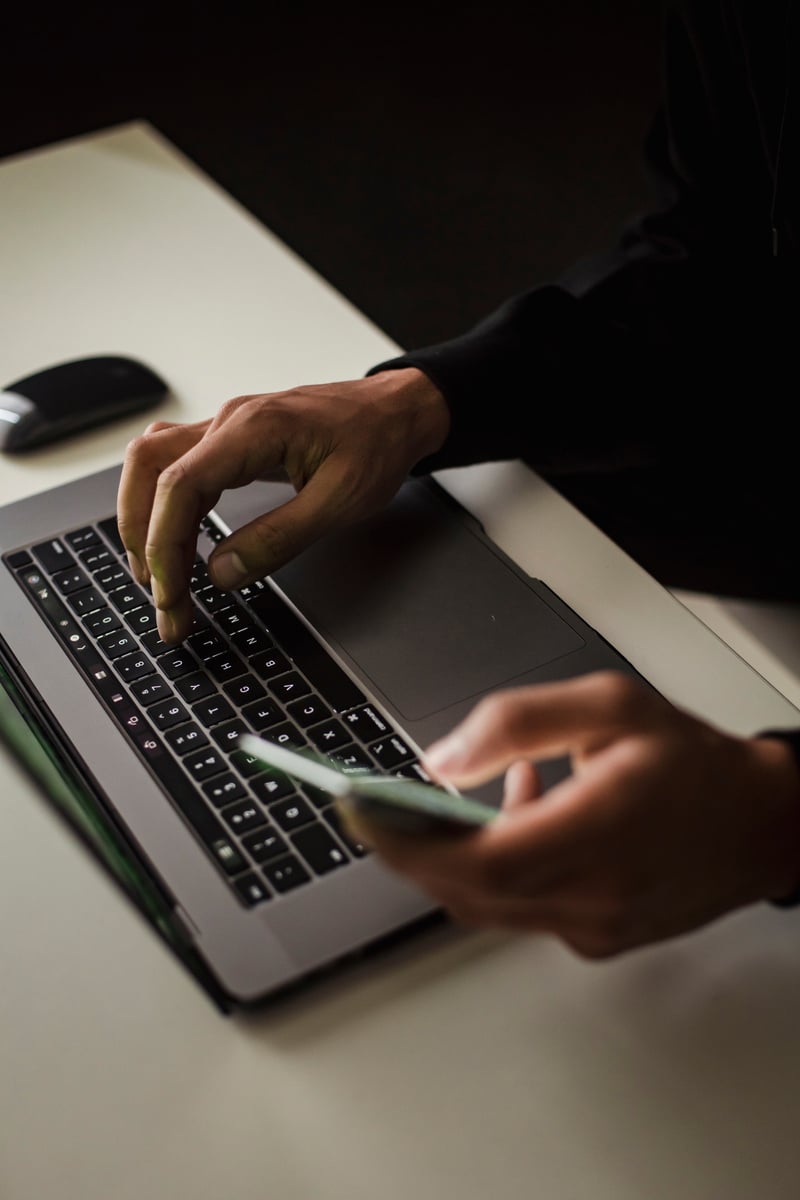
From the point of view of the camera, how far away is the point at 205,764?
689mm

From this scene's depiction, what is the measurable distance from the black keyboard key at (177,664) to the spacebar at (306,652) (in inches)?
2.1

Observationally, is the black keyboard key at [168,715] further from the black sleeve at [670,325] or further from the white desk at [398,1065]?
the black sleeve at [670,325]

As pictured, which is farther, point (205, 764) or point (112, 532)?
point (112, 532)

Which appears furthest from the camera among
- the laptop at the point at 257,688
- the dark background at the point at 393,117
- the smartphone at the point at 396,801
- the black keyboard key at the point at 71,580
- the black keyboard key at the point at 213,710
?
the dark background at the point at 393,117

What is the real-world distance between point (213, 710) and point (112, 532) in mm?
201

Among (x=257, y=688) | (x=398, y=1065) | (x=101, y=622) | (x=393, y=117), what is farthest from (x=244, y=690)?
(x=393, y=117)

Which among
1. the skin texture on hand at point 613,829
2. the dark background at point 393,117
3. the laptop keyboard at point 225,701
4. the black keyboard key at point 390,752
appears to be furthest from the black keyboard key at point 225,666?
the dark background at point 393,117

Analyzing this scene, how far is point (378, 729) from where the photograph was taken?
2.32ft

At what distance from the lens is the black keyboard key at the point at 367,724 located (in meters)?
0.70

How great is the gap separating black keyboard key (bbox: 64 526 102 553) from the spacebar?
13 cm

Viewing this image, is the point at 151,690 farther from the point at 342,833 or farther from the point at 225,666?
the point at 342,833

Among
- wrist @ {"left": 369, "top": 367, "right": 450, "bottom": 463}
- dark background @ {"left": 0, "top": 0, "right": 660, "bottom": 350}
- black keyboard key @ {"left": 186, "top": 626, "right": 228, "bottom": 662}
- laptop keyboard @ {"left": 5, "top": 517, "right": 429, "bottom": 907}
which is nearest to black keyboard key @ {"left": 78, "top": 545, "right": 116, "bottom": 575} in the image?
laptop keyboard @ {"left": 5, "top": 517, "right": 429, "bottom": 907}

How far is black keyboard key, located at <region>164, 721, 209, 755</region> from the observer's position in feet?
2.30

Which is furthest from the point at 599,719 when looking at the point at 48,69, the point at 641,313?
the point at 48,69
